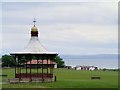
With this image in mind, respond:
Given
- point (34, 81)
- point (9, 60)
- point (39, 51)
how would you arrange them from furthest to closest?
point (9, 60)
point (39, 51)
point (34, 81)

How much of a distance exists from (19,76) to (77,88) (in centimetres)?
1154

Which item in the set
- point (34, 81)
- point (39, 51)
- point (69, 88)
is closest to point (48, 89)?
point (69, 88)

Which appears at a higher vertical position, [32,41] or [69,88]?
[32,41]

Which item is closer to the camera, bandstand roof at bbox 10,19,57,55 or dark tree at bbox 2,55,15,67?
bandstand roof at bbox 10,19,57,55

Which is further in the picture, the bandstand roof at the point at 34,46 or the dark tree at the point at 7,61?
the dark tree at the point at 7,61

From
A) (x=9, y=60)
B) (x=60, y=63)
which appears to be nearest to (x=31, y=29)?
(x=9, y=60)

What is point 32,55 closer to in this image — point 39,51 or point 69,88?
point 39,51

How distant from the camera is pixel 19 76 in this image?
5228 centimetres

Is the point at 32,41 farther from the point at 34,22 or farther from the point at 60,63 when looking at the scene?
the point at 60,63

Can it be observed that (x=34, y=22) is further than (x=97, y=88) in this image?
Yes

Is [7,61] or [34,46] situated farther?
[7,61]

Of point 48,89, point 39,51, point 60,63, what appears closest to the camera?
point 48,89

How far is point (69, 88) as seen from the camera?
137 ft

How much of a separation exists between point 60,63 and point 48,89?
105m
